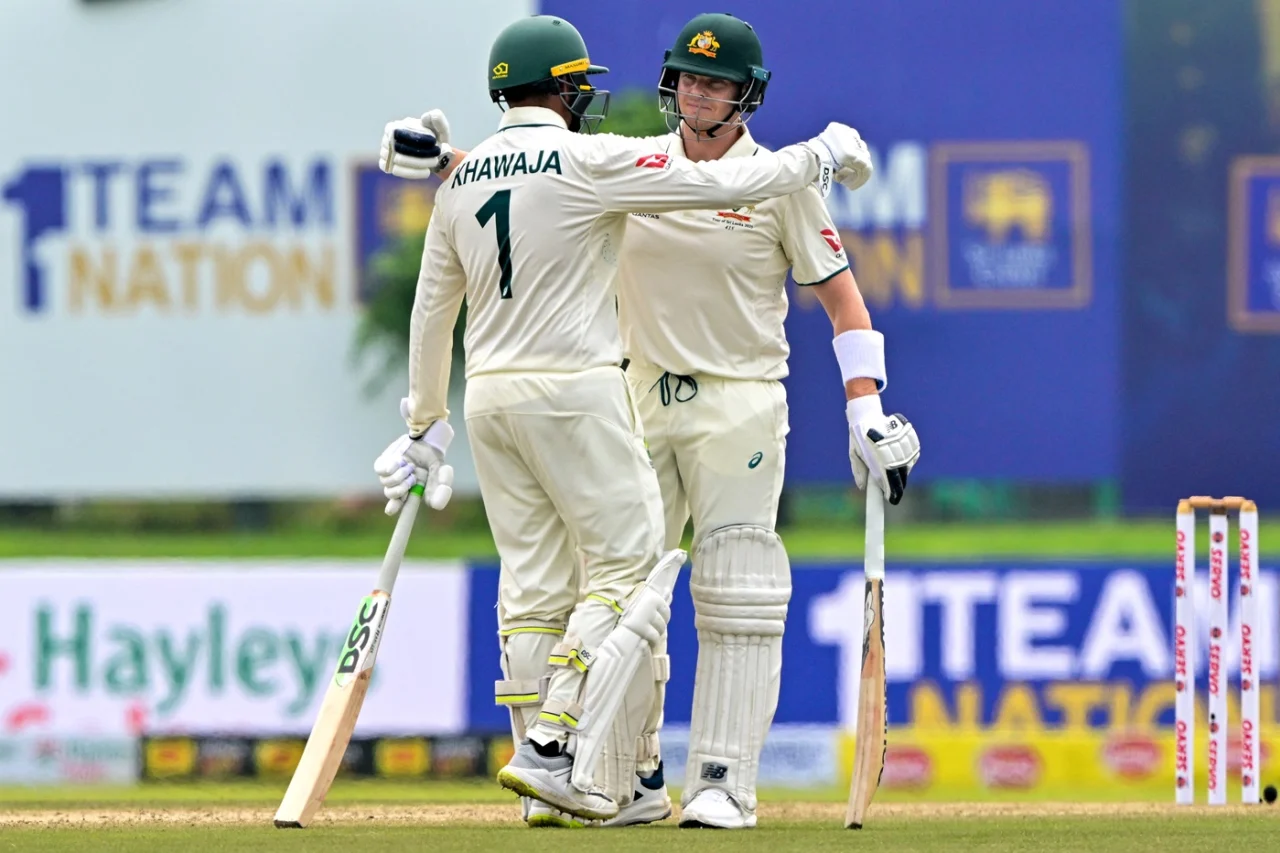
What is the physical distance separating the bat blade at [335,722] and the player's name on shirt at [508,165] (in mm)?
846

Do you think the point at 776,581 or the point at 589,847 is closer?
the point at 589,847

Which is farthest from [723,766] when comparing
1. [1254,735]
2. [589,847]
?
[1254,735]

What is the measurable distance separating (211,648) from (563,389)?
3449 mm

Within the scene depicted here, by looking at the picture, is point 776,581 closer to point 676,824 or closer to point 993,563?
point 676,824

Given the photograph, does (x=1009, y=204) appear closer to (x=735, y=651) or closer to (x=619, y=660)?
(x=735, y=651)

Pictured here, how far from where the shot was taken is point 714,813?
432 centimetres

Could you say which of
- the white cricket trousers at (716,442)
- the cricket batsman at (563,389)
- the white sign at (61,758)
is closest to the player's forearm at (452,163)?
the cricket batsman at (563,389)

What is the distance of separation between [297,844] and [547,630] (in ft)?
2.21

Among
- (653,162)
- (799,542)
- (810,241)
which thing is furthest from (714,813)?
(799,542)

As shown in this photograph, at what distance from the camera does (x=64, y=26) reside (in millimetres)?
12406

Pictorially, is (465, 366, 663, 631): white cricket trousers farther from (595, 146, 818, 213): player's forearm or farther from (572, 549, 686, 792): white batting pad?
(595, 146, 818, 213): player's forearm

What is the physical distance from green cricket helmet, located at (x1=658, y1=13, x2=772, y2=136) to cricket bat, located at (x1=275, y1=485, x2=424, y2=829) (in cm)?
98

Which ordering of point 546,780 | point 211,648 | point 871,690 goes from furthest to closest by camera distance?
point 211,648, point 871,690, point 546,780

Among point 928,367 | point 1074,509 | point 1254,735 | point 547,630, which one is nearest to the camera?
point 547,630
